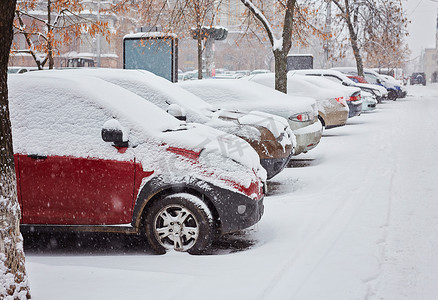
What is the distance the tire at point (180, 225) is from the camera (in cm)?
592

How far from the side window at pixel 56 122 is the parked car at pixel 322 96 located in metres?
9.62

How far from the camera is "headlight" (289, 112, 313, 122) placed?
1088 cm

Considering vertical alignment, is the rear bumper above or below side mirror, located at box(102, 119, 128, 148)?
below

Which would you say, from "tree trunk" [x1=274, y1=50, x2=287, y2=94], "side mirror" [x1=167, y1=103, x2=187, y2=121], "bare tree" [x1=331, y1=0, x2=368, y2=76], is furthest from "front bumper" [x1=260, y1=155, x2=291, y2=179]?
"bare tree" [x1=331, y1=0, x2=368, y2=76]

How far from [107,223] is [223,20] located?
9486 cm

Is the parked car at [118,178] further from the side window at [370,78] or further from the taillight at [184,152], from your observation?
the side window at [370,78]

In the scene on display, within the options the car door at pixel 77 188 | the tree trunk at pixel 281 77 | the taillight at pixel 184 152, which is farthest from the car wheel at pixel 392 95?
the car door at pixel 77 188

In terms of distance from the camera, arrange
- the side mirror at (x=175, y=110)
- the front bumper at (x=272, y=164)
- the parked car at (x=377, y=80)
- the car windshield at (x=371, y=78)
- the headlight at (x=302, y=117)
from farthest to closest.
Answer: the parked car at (x=377, y=80), the car windshield at (x=371, y=78), the headlight at (x=302, y=117), the front bumper at (x=272, y=164), the side mirror at (x=175, y=110)

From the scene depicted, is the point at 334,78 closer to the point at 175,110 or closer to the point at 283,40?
the point at 283,40

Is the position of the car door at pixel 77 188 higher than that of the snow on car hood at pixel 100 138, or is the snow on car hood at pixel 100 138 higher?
the snow on car hood at pixel 100 138

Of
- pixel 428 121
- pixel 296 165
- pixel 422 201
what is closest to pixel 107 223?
pixel 422 201

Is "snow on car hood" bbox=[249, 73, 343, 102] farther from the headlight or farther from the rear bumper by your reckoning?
the headlight

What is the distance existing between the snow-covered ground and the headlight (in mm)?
1464

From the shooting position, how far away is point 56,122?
6.11 m
